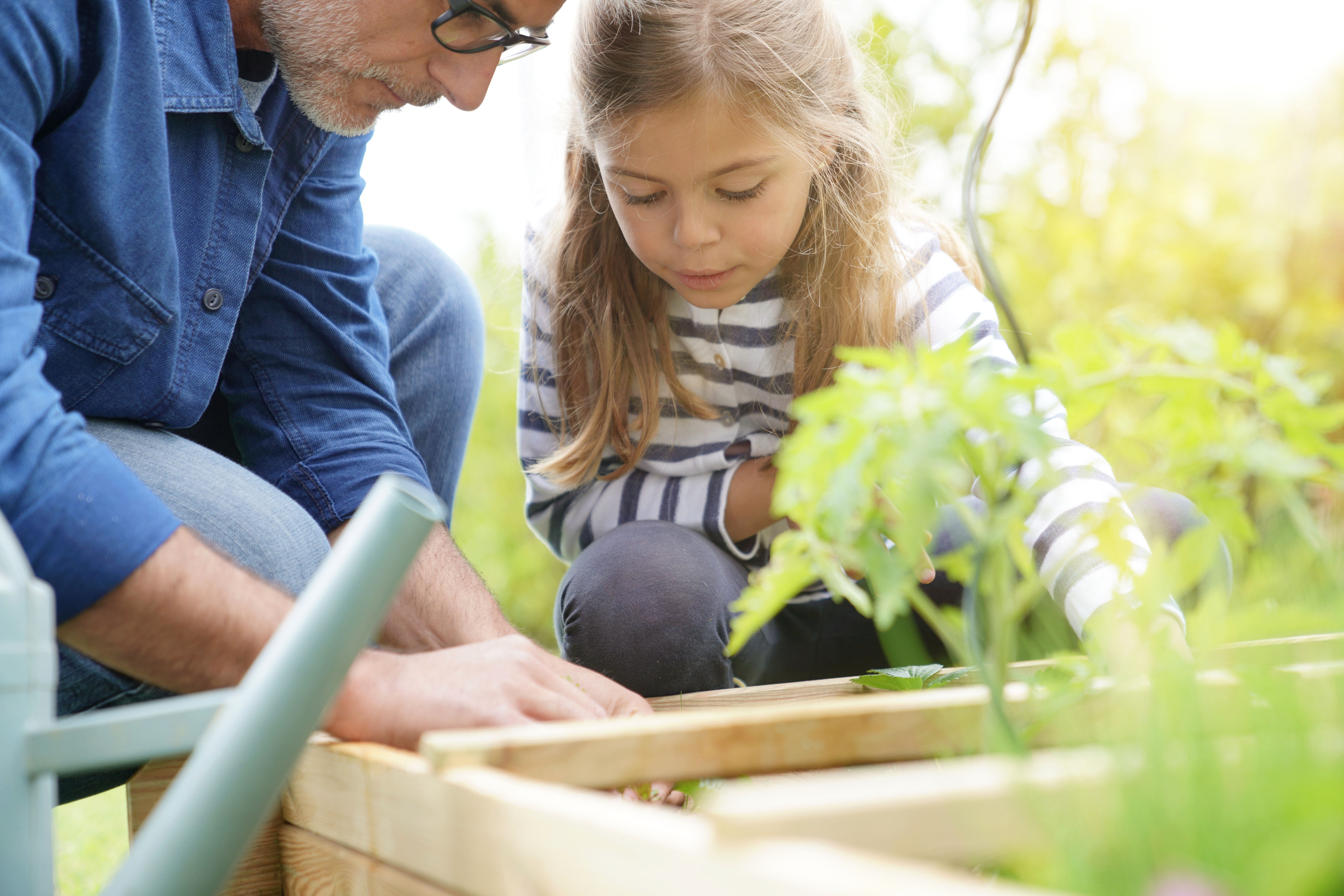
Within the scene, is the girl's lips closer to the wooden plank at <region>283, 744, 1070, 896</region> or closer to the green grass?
the wooden plank at <region>283, 744, 1070, 896</region>

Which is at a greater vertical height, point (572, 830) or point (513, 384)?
point (572, 830)

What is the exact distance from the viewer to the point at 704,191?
1.35 meters

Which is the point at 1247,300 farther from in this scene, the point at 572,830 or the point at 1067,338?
the point at 572,830

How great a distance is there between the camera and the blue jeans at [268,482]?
1082 millimetres

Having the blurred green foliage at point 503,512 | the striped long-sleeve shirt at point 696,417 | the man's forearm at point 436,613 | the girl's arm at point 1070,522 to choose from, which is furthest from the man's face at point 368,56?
the blurred green foliage at point 503,512

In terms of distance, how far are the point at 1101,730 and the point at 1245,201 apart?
343 centimetres

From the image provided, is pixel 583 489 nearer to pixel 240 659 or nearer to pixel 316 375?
pixel 316 375

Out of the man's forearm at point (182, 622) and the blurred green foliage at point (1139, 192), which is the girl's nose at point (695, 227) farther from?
the blurred green foliage at point (1139, 192)

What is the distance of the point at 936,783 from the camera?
432 mm

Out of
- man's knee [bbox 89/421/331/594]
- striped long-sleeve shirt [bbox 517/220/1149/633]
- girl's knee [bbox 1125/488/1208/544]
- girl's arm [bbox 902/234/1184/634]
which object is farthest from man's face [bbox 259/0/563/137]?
girl's knee [bbox 1125/488/1208/544]

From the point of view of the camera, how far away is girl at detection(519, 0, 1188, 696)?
137 cm

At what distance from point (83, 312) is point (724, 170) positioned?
78 centimetres

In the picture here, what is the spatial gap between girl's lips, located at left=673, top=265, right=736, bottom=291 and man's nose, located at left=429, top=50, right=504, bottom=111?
15.1 inches

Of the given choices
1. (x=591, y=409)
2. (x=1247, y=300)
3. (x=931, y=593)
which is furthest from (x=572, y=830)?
(x=1247, y=300)
